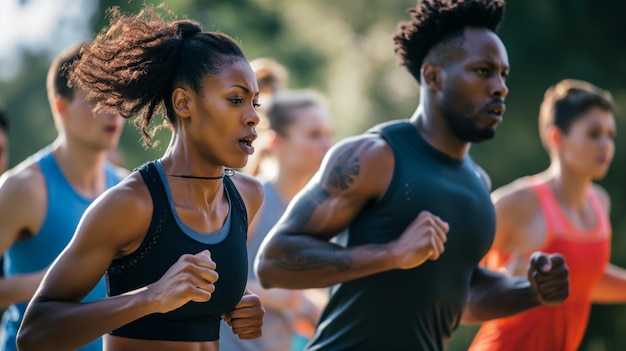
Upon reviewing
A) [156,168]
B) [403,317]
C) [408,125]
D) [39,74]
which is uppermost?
[39,74]

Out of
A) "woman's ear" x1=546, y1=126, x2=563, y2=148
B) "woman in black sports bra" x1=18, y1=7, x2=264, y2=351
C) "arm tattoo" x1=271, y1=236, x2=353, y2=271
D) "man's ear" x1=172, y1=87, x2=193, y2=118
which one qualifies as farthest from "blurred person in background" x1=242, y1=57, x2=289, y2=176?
"man's ear" x1=172, y1=87, x2=193, y2=118

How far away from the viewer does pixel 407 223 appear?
178 inches

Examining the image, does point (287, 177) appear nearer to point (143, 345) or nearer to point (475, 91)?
point (475, 91)

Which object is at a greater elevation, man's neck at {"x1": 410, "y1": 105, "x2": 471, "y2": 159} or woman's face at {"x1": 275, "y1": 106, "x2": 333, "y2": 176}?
woman's face at {"x1": 275, "y1": 106, "x2": 333, "y2": 176}

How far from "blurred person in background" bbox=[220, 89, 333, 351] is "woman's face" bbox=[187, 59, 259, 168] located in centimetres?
265

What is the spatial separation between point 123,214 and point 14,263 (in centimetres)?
223

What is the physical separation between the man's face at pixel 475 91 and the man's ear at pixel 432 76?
0.13ft

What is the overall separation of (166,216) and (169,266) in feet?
0.52

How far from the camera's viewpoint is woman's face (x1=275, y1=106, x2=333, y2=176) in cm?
700

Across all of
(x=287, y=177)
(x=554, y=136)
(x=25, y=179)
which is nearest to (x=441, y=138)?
(x=25, y=179)

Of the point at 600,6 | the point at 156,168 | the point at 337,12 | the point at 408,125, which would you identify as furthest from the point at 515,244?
the point at 337,12

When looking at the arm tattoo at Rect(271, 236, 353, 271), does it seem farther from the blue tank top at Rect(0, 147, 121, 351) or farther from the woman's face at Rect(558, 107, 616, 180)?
the woman's face at Rect(558, 107, 616, 180)

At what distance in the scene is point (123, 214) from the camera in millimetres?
3441

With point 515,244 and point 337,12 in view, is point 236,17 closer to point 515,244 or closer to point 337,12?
point 337,12
